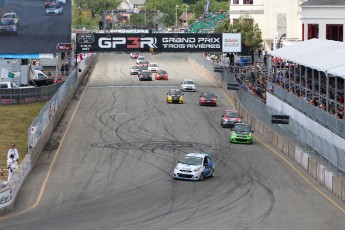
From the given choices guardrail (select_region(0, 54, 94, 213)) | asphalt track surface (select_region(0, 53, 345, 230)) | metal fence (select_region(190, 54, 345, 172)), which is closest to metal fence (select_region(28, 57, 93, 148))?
guardrail (select_region(0, 54, 94, 213))

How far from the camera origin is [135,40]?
3531 inches

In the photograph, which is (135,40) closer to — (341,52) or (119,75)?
(119,75)

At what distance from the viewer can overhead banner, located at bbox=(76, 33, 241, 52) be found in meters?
89.4

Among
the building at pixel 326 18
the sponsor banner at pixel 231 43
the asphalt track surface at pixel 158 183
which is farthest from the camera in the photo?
the sponsor banner at pixel 231 43

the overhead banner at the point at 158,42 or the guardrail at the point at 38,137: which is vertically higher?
the overhead banner at the point at 158,42

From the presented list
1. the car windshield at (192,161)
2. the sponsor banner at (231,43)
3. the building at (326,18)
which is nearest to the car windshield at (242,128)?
the car windshield at (192,161)

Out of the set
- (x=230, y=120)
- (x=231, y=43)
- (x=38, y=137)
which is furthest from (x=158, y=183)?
(x=231, y=43)

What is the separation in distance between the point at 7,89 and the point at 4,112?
16.0 ft

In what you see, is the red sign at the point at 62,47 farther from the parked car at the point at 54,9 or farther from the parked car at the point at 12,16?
the parked car at the point at 12,16

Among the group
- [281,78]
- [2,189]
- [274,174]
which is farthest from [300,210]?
[281,78]

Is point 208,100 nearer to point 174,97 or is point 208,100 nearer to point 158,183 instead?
point 174,97

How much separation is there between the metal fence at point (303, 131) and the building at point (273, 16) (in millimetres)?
46274

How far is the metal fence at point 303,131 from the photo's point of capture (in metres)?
40.5

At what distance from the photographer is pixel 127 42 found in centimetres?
8969
